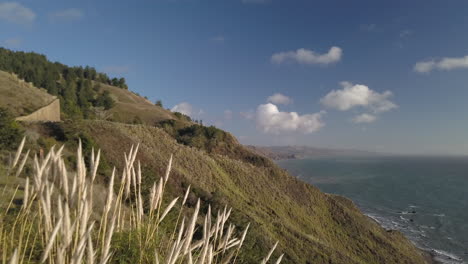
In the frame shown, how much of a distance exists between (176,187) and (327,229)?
80.5 feet

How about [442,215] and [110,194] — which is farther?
[442,215]

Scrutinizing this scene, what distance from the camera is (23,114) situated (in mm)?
35594

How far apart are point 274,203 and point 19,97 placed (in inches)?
1696

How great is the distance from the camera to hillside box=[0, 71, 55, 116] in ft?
125

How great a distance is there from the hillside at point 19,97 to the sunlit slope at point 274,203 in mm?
15883

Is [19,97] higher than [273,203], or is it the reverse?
[19,97]

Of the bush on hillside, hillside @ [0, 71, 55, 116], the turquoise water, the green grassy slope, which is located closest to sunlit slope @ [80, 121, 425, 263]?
the green grassy slope

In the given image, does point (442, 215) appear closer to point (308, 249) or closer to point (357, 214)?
point (357, 214)

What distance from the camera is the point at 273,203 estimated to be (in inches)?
1449

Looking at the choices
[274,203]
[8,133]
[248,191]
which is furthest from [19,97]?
[274,203]

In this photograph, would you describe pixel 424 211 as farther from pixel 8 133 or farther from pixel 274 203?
pixel 8 133

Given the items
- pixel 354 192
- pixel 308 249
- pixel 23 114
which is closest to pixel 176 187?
pixel 308 249

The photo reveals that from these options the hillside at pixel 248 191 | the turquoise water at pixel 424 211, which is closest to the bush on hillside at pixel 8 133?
the hillside at pixel 248 191

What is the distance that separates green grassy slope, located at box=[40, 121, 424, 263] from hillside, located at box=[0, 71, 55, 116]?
1519 cm
